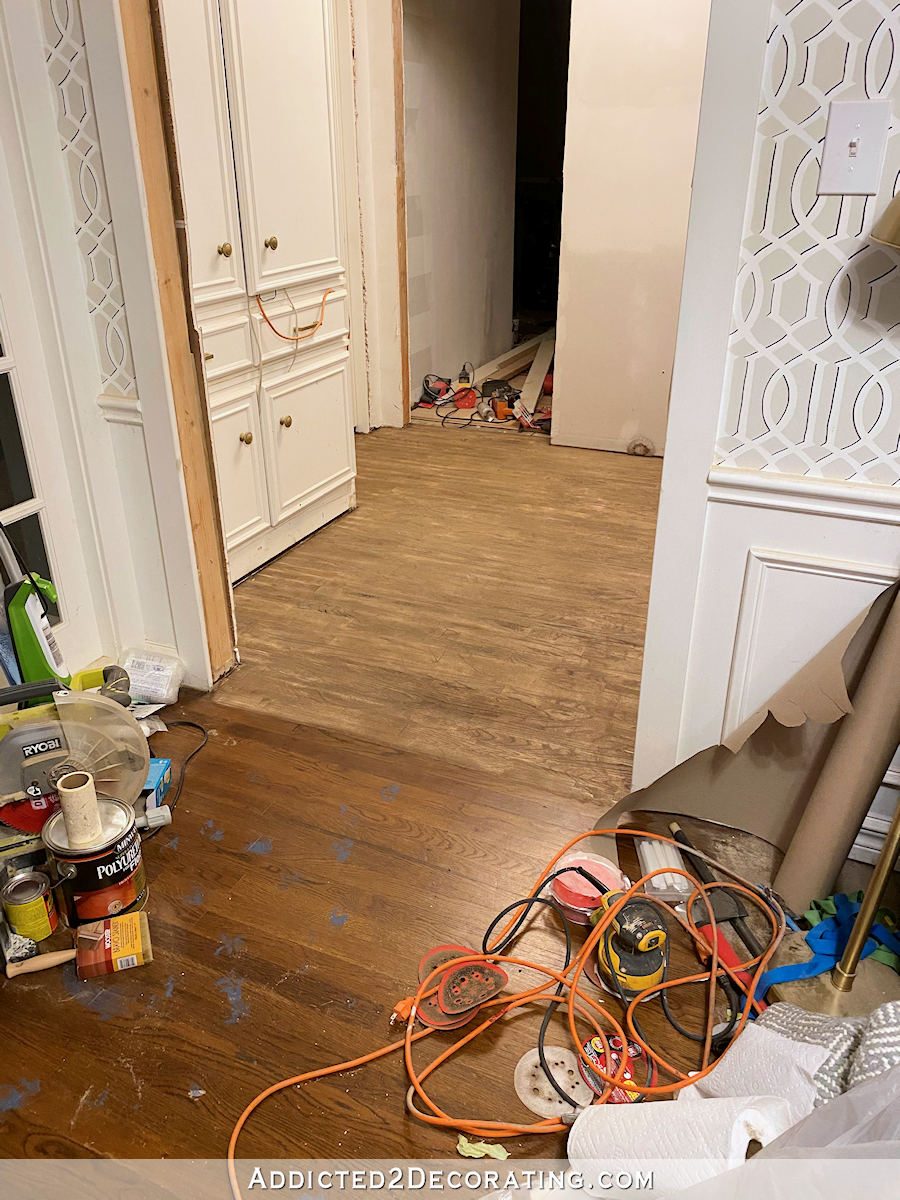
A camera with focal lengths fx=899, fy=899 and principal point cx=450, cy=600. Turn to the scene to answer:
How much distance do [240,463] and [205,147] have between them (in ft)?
3.20

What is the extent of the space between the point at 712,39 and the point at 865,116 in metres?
0.28

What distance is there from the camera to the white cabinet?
8.69ft

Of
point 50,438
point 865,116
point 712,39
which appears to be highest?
point 712,39

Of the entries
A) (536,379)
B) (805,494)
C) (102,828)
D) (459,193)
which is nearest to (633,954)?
(805,494)

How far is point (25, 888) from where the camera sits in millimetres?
1719

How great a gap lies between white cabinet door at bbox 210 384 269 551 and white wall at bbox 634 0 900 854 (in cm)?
170

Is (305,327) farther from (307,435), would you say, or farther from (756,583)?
(756,583)

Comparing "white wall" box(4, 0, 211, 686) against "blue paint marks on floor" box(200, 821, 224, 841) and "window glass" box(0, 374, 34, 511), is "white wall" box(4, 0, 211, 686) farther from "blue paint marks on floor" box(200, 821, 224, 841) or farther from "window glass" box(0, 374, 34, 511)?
"blue paint marks on floor" box(200, 821, 224, 841)

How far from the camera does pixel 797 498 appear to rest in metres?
1.68

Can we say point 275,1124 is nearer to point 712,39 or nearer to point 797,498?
point 797,498

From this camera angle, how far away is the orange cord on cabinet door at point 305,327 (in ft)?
10.1

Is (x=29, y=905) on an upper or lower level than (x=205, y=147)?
lower

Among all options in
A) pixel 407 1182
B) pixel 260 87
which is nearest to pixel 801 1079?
pixel 407 1182

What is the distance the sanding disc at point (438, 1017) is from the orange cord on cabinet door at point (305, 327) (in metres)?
2.30
